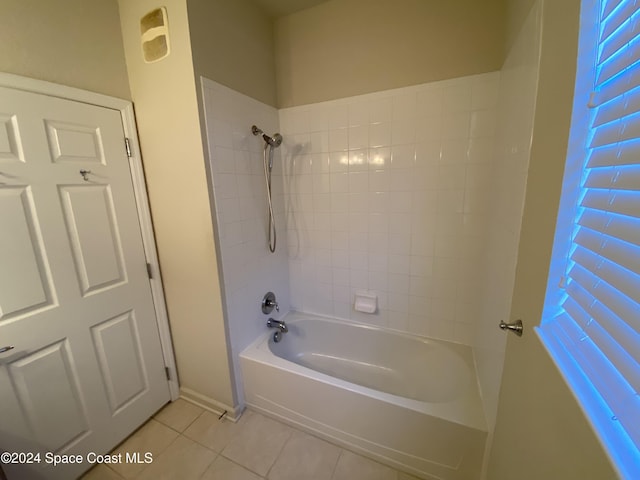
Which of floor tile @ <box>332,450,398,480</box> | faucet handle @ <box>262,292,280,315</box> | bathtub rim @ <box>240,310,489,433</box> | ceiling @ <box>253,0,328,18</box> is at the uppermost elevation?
ceiling @ <box>253,0,328,18</box>

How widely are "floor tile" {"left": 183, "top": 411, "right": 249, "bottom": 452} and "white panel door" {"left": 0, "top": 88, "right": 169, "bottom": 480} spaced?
372 mm

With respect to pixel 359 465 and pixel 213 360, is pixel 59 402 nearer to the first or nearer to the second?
pixel 213 360

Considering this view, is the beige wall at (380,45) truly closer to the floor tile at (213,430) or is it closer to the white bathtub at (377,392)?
the white bathtub at (377,392)

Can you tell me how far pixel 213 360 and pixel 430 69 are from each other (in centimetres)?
233

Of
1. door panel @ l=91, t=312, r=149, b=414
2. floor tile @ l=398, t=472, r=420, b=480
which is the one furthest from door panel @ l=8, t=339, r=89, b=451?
floor tile @ l=398, t=472, r=420, b=480

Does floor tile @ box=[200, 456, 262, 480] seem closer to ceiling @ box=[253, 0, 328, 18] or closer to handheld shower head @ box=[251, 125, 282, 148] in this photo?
handheld shower head @ box=[251, 125, 282, 148]

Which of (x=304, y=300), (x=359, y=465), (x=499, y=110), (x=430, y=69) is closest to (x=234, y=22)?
(x=430, y=69)

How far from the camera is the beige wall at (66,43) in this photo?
1083mm

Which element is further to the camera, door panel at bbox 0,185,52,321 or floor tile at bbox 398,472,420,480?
floor tile at bbox 398,472,420,480

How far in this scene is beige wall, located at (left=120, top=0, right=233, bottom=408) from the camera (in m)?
1.34

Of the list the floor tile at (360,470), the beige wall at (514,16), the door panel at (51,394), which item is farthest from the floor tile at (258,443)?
the beige wall at (514,16)

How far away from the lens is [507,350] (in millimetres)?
939

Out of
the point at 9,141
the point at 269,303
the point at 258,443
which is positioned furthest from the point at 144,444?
the point at 9,141

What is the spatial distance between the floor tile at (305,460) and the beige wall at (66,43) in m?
2.29
